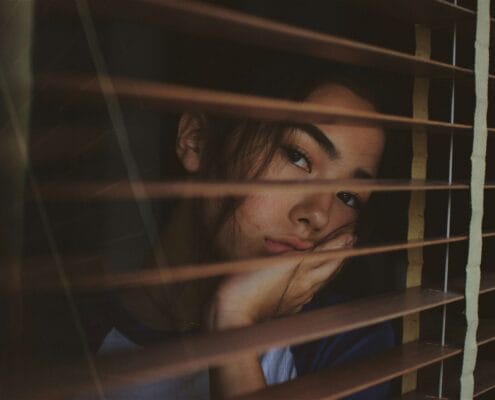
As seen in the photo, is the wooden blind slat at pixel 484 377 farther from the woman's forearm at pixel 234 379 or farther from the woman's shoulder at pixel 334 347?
the woman's forearm at pixel 234 379

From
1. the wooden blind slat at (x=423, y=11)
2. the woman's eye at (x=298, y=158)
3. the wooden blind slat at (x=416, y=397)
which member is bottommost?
the wooden blind slat at (x=416, y=397)

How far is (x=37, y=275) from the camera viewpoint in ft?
3.05

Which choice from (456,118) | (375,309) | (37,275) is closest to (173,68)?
(37,275)

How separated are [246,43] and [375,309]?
0.62 m

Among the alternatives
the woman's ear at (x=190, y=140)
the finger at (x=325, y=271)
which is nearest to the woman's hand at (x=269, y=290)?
the finger at (x=325, y=271)

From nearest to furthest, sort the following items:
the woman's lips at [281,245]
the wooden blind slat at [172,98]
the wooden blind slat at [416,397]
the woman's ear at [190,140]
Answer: the wooden blind slat at [172,98], the woman's ear at [190,140], the woman's lips at [281,245], the wooden blind slat at [416,397]

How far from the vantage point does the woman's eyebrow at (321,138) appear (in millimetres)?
1280

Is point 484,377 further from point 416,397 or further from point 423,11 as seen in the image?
point 423,11

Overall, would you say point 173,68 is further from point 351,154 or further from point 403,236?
point 403,236

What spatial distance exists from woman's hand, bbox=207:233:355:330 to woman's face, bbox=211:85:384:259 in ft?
0.17

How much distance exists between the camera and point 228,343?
3.52 ft

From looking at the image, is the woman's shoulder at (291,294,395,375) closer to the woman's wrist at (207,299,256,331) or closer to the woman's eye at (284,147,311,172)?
the woman's wrist at (207,299,256,331)

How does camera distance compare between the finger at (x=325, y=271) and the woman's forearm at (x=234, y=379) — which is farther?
the finger at (x=325, y=271)

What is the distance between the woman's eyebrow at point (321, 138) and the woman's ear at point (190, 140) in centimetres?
22
